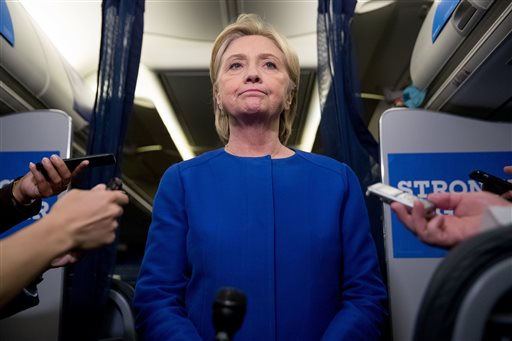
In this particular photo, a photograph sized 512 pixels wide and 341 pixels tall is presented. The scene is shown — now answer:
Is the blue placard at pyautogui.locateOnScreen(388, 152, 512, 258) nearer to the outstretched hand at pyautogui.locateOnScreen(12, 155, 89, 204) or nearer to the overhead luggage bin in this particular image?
the overhead luggage bin

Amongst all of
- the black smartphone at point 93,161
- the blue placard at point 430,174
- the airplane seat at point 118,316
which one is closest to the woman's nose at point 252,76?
the black smartphone at point 93,161

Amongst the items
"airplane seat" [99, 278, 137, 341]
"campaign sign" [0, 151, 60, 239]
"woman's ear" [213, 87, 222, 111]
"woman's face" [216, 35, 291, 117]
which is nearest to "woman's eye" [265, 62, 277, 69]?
"woman's face" [216, 35, 291, 117]

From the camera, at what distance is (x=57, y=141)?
216 cm

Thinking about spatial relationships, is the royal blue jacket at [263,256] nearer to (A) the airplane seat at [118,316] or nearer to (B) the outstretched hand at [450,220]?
(B) the outstretched hand at [450,220]

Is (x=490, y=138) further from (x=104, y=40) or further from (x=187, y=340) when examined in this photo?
(x=104, y=40)

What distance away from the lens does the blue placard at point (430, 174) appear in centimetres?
199

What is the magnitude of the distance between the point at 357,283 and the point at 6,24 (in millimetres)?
2106

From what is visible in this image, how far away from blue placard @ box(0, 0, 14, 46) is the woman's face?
4.31 feet

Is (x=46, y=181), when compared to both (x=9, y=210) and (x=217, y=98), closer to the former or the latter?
(x=9, y=210)

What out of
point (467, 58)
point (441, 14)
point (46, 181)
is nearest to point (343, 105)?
point (467, 58)

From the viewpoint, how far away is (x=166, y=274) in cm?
130

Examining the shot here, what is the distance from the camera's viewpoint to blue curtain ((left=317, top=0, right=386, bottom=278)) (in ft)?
7.00

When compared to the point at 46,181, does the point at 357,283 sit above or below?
below

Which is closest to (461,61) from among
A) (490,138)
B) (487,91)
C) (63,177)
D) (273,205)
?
(487,91)
